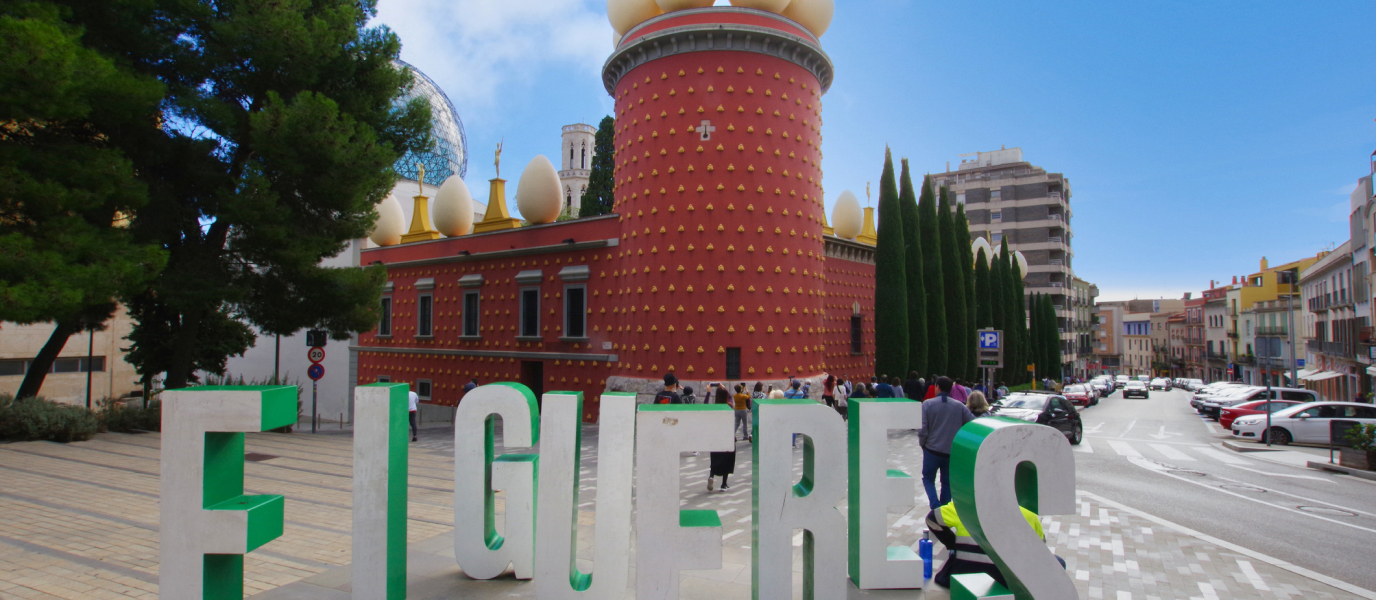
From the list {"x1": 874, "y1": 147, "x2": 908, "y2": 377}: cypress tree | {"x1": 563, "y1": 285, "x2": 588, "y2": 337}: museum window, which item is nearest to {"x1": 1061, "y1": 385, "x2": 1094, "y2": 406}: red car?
{"x1": 874, "y1": 147, "x2": 908, "y2": 377}: cypress tree

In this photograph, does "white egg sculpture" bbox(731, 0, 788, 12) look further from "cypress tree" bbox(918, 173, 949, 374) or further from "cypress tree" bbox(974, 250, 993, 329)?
"cypress tree" bbox(974, 250, 993, 329)

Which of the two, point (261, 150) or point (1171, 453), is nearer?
point (261, 150)

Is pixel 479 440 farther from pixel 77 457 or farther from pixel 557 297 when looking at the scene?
pixel 557 297

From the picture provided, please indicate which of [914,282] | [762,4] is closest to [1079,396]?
[914,282]

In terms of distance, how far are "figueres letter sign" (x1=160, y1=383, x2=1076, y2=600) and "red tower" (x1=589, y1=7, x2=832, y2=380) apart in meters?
13.2

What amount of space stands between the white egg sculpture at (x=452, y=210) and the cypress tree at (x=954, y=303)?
66.3 ft

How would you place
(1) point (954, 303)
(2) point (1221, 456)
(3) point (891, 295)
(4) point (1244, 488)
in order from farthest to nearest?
(1) point (954, 303) < (3) point (891, 295) < (2) point (1221, 456) < (4) point (1244, 488)

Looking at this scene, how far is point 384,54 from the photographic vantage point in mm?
17047

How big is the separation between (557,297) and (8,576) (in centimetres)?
1715

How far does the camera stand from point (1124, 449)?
16766 mm

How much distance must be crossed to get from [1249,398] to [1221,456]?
12.9m

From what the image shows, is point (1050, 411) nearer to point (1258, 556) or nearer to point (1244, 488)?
point (1244, 488)

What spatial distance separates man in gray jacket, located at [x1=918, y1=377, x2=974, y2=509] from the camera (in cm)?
768

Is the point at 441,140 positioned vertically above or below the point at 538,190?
above
